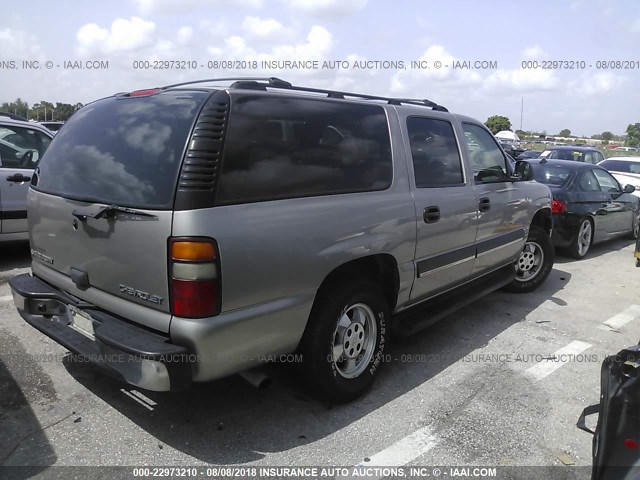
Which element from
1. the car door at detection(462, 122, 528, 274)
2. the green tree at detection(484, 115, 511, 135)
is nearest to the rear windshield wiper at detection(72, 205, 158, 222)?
the car door at detection(462, 122, 528, 274)

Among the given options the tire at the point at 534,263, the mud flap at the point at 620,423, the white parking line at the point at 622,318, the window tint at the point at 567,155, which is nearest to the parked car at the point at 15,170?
the tire at the point at 534,263

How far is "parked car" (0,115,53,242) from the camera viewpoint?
5.93 m

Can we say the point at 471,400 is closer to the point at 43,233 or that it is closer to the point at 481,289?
the point at 481,289

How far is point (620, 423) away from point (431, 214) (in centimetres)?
203

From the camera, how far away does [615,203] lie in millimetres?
8461

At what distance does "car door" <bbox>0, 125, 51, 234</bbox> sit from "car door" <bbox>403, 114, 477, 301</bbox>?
4.81 m

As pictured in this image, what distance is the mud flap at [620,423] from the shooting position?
5.87 ft

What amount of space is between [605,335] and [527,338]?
84cm

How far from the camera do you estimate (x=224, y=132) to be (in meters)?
2.57

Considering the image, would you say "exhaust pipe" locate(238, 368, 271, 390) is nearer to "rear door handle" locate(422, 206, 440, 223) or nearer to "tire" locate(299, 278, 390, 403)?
"tire" locate(299, 278, 390, 403)

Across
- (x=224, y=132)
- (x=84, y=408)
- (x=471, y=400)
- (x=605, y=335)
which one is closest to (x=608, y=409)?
(x=471, y=400)

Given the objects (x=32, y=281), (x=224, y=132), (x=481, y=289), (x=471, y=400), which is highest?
(x=224, y=132)

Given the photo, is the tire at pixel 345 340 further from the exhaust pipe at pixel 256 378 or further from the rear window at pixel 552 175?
the rear window at pixel 552 175

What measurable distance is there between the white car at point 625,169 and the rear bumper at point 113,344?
11.4m
